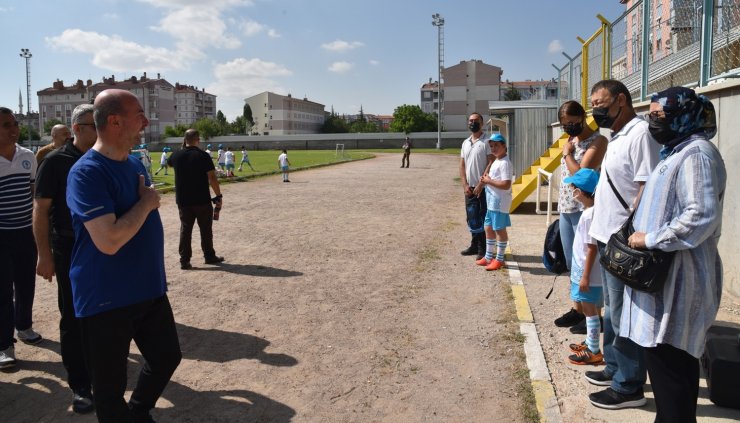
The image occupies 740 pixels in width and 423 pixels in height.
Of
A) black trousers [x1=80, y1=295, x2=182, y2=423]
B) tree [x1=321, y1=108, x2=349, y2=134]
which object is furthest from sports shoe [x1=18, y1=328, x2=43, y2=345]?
tree [x1=321, y1=108, x2=349, y2=134]

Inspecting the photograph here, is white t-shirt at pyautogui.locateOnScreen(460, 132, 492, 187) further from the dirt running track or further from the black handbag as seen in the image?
the black handbag

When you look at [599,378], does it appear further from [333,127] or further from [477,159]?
[333,127]

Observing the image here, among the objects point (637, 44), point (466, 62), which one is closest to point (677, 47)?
point (637, 44)

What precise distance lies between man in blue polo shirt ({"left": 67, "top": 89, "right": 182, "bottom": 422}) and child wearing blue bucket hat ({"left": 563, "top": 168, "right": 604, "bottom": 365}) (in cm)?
293

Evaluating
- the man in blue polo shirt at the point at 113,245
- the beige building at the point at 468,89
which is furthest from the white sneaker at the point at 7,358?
the beige building at the point at 468,89

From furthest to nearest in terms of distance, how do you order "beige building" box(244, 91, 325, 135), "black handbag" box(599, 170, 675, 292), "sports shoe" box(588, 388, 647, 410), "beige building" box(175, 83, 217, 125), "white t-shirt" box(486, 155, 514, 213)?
"beige building" box(175, 83, 217, 125), "beige building" box(244, 91, 325, 135), "white t-shirt" box(486, 155, 514, 213), "sports shoe" box(588, 388, 647, 410), "black handbag" box(599, 170, 675, 292)

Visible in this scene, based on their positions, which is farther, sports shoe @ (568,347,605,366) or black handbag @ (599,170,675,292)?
sports shoe @ (568,347,605,366)

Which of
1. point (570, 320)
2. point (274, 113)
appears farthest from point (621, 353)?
point (274, 113)

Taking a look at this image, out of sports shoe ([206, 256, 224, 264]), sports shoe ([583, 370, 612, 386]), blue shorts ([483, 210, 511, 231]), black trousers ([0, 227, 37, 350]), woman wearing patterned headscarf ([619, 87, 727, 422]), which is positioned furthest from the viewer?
sports shoe ([206, 256, 224, 264])

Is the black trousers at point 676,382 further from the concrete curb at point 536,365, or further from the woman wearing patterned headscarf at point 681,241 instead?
the concrete curb at point 536,365

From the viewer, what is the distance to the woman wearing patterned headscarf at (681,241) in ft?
8.26

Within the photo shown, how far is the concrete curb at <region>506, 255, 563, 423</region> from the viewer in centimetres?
360

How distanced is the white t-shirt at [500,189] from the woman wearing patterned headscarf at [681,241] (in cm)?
430

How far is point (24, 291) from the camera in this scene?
4.83m
